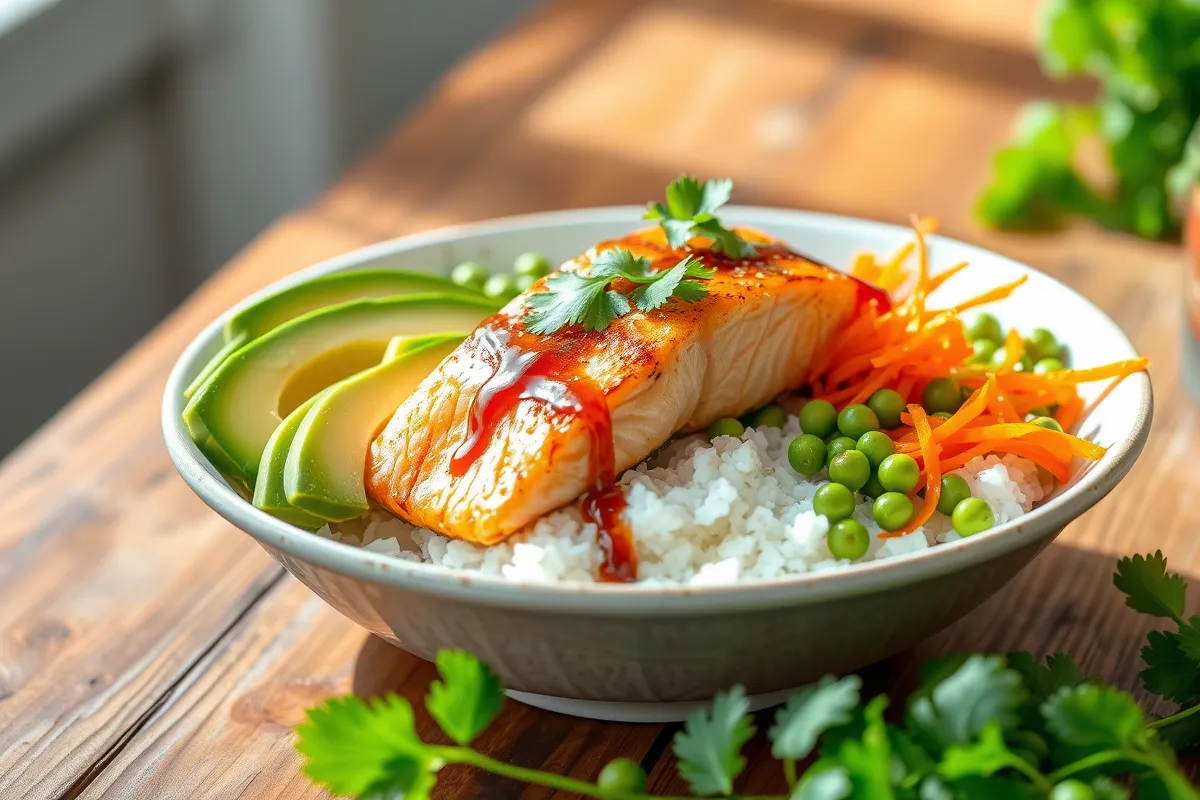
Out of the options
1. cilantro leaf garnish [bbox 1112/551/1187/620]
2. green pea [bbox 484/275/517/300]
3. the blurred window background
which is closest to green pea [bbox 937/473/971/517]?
cilantro leaf garnish [bbox 1112/551/1187/620]

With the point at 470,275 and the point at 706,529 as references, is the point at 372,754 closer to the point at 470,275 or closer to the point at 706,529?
the point at 706,529

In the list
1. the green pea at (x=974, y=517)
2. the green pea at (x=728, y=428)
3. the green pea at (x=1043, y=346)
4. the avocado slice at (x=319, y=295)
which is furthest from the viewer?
the green pea at (x=1043, y=346)

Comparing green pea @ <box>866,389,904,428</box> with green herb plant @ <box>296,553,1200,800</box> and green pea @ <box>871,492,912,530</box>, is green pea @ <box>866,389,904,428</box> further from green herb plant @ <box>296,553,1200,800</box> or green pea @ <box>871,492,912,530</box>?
green herb plant @ <box>296,553,1200,800</box>

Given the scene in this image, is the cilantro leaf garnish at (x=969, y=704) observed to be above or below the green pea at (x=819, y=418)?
above

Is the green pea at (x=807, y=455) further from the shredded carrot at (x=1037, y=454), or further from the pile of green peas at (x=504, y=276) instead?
the pile of green peas at (x=504, y=276)

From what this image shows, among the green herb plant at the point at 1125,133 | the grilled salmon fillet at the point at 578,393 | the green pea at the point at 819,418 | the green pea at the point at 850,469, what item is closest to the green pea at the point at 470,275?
the grilled salmon fillet at the point at 578,393
